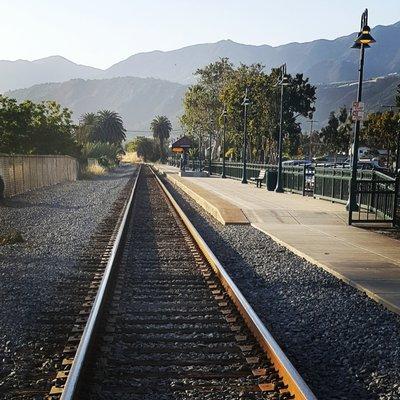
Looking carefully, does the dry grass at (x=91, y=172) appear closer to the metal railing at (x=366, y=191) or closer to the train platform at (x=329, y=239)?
the train platform at (x=329, y=239)

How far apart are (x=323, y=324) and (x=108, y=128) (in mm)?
126821

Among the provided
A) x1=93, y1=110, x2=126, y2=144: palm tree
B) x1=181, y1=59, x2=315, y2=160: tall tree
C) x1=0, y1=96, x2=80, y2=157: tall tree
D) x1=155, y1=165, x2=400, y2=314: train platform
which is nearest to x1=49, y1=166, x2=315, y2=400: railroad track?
x1=155, y1=165, x2=400, y2=314: train platform

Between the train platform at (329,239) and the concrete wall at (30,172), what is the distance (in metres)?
9.42

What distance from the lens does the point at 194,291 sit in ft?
25.0

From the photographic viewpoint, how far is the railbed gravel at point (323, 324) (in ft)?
15.3

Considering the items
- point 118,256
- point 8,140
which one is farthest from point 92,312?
point 8,140

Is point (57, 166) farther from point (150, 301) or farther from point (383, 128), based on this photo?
point (383, 128)

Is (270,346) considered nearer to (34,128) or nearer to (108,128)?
(34,128)

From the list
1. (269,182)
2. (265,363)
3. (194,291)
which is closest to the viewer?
(265,363)

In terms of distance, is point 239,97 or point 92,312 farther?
point 239,97

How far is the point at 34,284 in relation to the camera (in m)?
8.13

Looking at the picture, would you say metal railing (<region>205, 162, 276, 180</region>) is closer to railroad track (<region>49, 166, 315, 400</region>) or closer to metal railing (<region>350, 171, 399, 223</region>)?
metal railing (<region>350, 171, 399, 223</region>)

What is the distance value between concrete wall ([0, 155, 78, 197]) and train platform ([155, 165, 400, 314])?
9422mm

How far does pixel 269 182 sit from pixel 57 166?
17.4 meters
